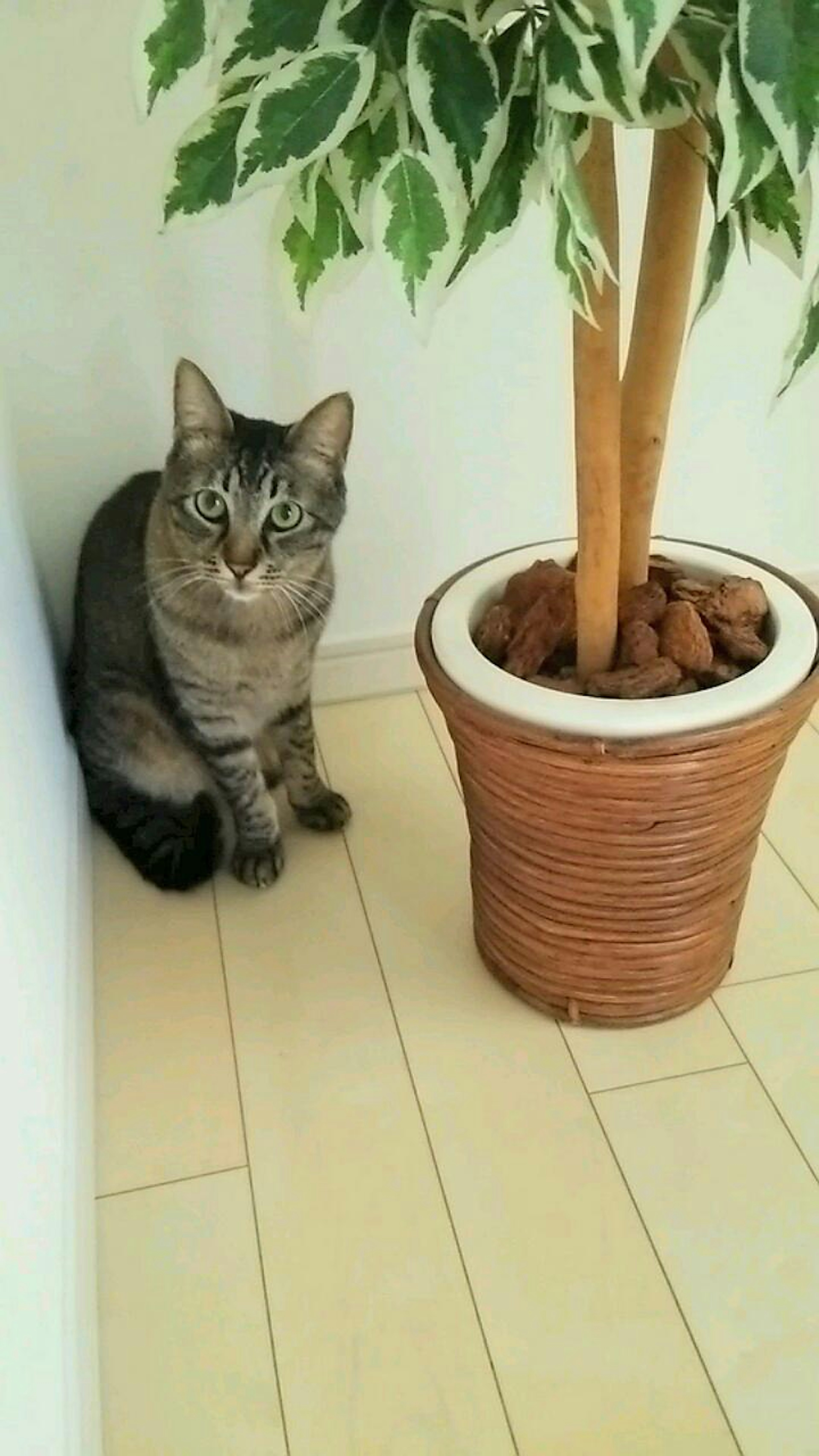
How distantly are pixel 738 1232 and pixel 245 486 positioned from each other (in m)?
0.85

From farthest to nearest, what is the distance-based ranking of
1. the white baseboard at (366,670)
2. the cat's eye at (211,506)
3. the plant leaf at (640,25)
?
the white baseboard at (366,670) → the cat's eye at (211,506) → the plant leaf at (640,25)

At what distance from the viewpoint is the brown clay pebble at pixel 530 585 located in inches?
46.1

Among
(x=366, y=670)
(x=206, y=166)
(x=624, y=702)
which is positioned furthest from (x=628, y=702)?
(x=366, y=670)

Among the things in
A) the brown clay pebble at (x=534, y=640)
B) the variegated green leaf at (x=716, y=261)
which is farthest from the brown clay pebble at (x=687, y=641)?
the variegated green leaf at (x=716, y=261)

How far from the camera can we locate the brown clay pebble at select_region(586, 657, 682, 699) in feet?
3.47

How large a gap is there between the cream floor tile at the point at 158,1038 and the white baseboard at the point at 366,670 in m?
0.42

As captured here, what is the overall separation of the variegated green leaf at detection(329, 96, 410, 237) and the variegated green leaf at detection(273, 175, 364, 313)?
21 millimetres

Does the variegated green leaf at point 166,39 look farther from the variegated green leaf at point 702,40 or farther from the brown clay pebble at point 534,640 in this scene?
the brown clay pebble at point 534,640

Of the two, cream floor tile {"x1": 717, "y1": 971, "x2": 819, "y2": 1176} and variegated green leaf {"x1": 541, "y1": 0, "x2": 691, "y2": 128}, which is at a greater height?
variegated green leaf {"x1": 541, "y1": 0, "x2": 691, "y2": 128}

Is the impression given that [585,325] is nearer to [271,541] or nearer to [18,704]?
[271,541]

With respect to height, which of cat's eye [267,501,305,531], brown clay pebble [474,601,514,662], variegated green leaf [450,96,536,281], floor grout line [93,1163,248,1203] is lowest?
floor grout line [93,1163,248,1203]

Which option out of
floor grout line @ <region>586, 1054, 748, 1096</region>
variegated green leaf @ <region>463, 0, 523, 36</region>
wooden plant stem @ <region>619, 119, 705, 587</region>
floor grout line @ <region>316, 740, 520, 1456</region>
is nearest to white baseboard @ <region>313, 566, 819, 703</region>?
floor grout line @ <region>316, 740, 520, 1456</region>

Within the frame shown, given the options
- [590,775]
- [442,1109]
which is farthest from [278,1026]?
[590,775]

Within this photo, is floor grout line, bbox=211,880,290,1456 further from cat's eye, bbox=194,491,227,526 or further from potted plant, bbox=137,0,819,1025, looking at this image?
cat's eye, bbox=194,491,227,526
